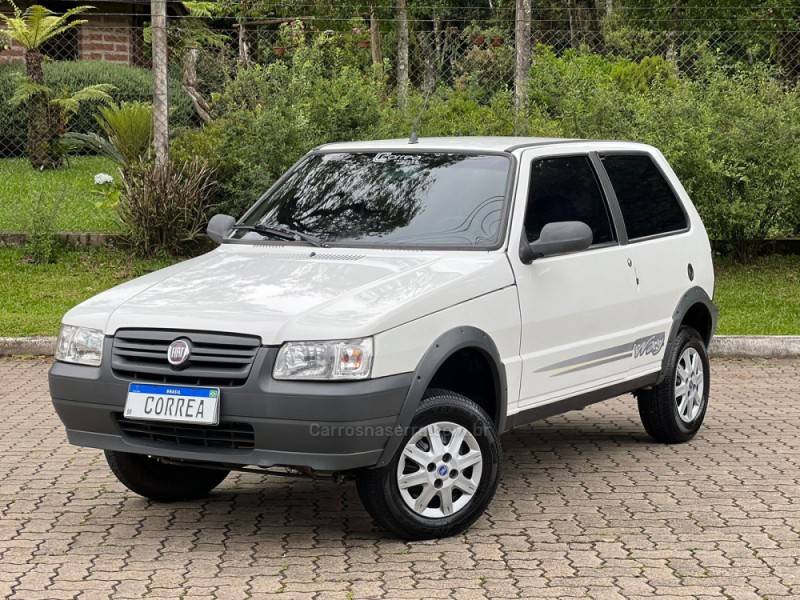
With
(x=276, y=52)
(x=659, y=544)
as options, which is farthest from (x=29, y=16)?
(x=659, y=544)

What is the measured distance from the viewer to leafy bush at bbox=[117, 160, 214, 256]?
15070 mm

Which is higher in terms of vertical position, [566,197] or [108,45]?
[108,45]

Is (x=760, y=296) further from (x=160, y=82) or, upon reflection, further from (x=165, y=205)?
(x=160, y=82)

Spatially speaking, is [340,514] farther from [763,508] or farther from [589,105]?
[589,105]

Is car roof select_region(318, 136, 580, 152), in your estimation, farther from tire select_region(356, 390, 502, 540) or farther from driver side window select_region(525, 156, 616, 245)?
tire select_region(356, 390, 502, 540)

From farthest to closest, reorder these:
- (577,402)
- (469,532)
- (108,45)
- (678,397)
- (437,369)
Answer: (108,45), (678,397), (577,402), (469,532), (437,369)

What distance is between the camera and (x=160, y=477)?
7355 millimetres

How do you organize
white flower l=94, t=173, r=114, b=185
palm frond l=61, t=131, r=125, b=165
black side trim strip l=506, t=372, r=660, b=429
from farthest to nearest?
white flower l=94, t=173, r=114, b=185 → palm frond l=61, t=131, r=125, b=165 → black side trim strip l=506, t=372, r=660, b=429

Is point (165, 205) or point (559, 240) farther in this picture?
point (165, 205)

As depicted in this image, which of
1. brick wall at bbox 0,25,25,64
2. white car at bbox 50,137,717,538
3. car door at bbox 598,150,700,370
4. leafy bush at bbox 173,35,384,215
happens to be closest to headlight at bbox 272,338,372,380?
white car at bbox 50,137,717,538

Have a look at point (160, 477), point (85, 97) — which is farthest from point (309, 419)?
point (85, 97)

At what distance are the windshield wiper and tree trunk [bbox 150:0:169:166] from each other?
7474mm

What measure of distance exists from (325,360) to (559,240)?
161 cm

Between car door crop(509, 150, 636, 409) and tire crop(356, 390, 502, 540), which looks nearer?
tire crop(356, 390, 502, 540)
